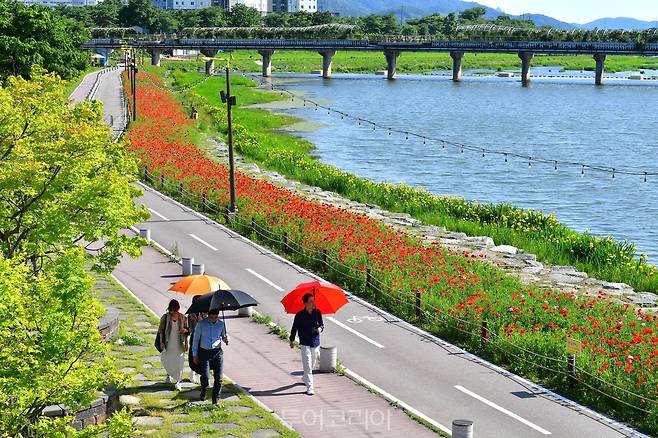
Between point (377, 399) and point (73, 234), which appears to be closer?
point (377, 399)

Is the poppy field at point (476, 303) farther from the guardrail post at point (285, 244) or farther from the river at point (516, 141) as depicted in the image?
the river at point (516, 141)

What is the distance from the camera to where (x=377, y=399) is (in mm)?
19531

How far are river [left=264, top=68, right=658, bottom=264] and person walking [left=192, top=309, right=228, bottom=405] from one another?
27643 mm

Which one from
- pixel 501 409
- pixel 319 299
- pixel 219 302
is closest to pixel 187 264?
pixel 319 299

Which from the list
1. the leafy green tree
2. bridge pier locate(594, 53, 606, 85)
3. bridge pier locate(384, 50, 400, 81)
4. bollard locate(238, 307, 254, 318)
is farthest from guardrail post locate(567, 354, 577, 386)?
bridge pier locate(384, 50, 400, 81)

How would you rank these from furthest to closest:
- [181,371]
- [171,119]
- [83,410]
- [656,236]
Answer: [171,119] → [656,236] → [181,371] → [83,410]

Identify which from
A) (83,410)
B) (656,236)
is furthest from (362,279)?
(656,236)

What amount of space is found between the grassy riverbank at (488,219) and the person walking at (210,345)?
61.0 ft

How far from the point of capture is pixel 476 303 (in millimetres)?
24969

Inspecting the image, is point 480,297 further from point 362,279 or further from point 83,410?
point 83,410

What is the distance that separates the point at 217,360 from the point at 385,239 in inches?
610

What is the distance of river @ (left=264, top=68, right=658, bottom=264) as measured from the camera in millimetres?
54594

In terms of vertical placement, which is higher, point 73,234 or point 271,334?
point 73,234

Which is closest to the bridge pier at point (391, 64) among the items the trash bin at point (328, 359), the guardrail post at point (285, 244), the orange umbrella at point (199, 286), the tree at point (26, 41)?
the tree at point (26, 41)
